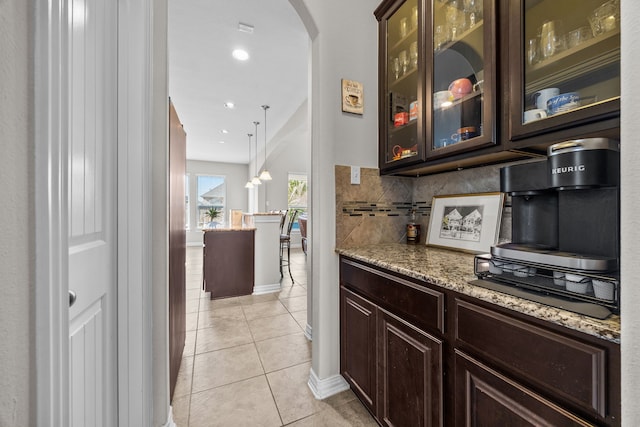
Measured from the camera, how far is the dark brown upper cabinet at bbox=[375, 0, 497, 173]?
1164 millimetres

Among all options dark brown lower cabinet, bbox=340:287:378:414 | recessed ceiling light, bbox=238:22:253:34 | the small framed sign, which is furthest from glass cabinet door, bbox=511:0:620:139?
recessed ceiling light, bbox=238:22:253:34

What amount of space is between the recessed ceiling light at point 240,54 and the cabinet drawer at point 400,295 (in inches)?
102

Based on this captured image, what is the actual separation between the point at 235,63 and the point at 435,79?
2520 millimetres

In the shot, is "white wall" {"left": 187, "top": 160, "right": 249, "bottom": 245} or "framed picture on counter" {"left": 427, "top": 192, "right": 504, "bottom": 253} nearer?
"framed picture on counter" {"left": 427, "top": 192, "right": 504, "bottom": 253}

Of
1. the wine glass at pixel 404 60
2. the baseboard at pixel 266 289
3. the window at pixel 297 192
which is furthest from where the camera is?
the window at pixel 297 192

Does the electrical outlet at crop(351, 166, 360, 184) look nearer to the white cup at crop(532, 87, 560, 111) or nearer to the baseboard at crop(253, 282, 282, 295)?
the white cup at crop(532, 87, 560, 111)

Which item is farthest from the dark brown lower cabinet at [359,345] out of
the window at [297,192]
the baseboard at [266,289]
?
the window at [297,192]

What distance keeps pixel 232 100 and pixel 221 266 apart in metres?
2.56

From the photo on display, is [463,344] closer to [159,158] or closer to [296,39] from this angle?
[159,158]

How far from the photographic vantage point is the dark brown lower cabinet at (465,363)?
0.59m

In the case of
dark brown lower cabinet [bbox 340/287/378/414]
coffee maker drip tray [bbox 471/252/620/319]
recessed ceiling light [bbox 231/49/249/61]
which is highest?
recessed ceiling light [bbox 231/49/249/61]

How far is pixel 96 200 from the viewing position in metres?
0.96
